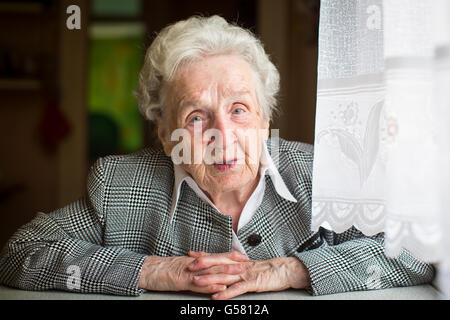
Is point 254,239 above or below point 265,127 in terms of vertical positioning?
below

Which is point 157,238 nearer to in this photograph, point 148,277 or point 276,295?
point 148,277

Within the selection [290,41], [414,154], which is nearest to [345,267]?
[414,154]

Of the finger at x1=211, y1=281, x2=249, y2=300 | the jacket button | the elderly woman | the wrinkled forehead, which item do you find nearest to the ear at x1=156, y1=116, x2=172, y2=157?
the elderly woman

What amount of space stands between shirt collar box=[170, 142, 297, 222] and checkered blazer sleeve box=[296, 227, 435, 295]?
214 millimetres

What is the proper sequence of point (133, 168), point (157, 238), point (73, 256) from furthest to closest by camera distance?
point (133, 168) → point (157, 238) → point (73, 256)

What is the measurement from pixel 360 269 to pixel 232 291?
0.32 metres

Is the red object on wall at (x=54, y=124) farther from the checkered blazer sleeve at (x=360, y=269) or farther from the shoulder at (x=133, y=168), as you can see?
the checkered blazer sleeve at (x=360, y=269)

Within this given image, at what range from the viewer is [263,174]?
1.37 metres

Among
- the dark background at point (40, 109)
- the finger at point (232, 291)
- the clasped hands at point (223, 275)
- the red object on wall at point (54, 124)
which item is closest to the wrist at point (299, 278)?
the clasped hands at point (223, 275)

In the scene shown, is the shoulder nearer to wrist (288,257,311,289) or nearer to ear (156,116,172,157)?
ear (156,116,172,157)

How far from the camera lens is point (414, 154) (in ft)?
2.90

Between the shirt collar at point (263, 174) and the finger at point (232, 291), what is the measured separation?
323 mm

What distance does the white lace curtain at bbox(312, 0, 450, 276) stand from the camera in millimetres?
839

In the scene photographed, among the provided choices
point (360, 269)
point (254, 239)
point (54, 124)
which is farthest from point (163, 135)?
point (54, 124)
